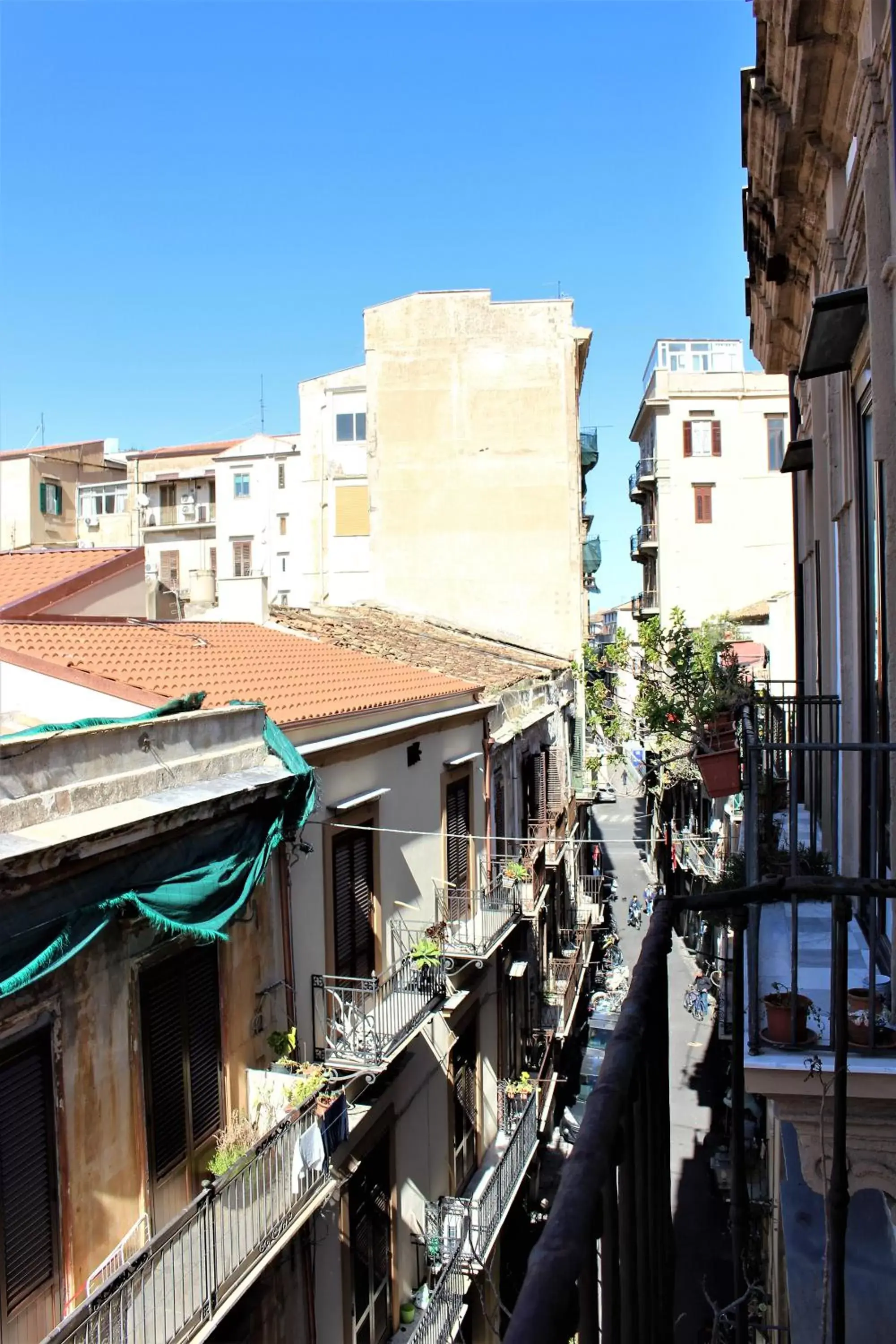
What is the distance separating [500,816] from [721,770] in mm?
10152

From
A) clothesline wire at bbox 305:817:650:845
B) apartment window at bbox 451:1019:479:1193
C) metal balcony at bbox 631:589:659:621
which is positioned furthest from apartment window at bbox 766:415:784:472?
apartment window at bbox 451:1019:479:1193

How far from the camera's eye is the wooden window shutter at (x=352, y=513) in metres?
34.1

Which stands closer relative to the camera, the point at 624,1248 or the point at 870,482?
the point at 624,1248

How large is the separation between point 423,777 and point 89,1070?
7.31 m

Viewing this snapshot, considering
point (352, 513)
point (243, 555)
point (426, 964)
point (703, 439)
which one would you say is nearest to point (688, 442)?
point (703, 439)

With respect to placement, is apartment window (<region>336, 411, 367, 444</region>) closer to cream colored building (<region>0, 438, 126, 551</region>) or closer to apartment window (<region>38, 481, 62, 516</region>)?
cream colored building (<region>0, 438, 126, 551</region>)

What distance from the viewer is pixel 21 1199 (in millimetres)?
6211

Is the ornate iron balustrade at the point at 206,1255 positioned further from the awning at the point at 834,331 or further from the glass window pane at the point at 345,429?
the glass window pane at the point at 345,429

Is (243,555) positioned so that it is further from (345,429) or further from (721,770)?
(721,770)

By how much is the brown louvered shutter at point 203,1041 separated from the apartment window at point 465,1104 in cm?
631

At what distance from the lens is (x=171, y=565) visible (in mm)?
50250

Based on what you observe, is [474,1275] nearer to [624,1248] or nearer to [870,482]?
[870,482]

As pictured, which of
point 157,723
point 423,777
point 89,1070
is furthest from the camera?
point 423,777

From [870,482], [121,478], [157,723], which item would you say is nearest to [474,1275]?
[157,723]
